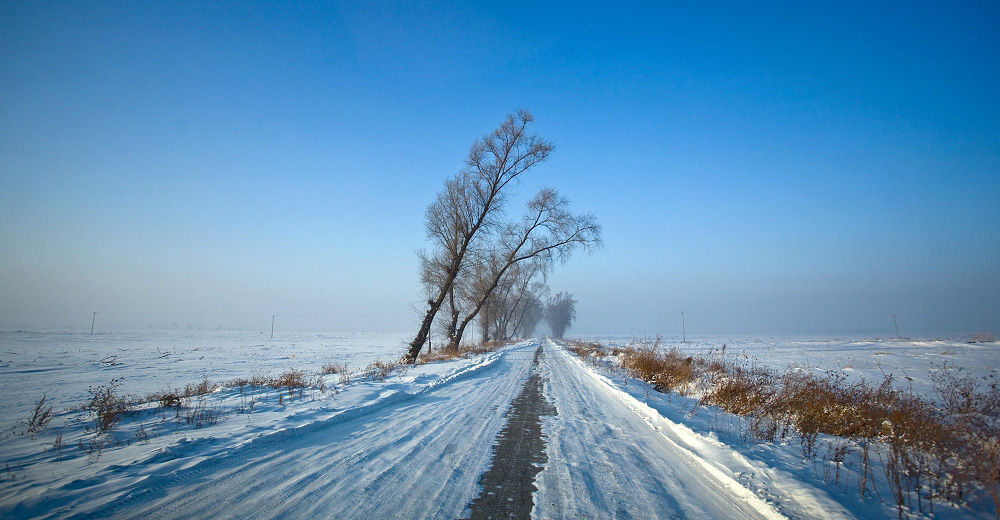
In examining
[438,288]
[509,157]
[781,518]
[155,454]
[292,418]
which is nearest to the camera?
[781,518]

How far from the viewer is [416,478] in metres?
3.71

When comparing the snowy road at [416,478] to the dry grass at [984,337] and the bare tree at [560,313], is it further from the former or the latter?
the bare tree at [560,313]

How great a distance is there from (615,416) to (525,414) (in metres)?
1.66

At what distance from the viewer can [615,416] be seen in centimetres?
701

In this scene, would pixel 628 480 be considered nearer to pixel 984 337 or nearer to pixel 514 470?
pixel 514 470

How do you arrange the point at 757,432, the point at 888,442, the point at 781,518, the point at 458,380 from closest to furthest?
the point at 781,518, the point at 888,442, the point at 757,432, the point at 458,380

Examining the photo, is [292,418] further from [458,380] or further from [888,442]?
[888,442]

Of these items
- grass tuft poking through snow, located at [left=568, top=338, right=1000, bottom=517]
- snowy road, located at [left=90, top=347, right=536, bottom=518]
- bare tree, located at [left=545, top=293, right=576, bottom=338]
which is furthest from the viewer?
bare tree, located at [left=545, top=293, right=576, bottom=338]

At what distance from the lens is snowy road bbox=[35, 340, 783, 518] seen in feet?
9.99

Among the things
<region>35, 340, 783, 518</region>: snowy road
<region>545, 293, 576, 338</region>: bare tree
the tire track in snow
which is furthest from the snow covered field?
<region>545, 293, 576, 338</region>: bare tree

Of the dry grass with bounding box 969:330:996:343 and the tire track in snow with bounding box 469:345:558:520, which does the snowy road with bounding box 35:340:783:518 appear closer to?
the tire track in snow with bounding box 469:345:558:520

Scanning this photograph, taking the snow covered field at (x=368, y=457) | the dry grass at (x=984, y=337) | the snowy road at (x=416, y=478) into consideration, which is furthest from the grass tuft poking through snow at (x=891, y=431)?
the dry grass at (x=984, y=337)

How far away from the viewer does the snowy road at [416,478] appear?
304 centimetres

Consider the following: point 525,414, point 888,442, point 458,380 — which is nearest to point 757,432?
point 888,442
